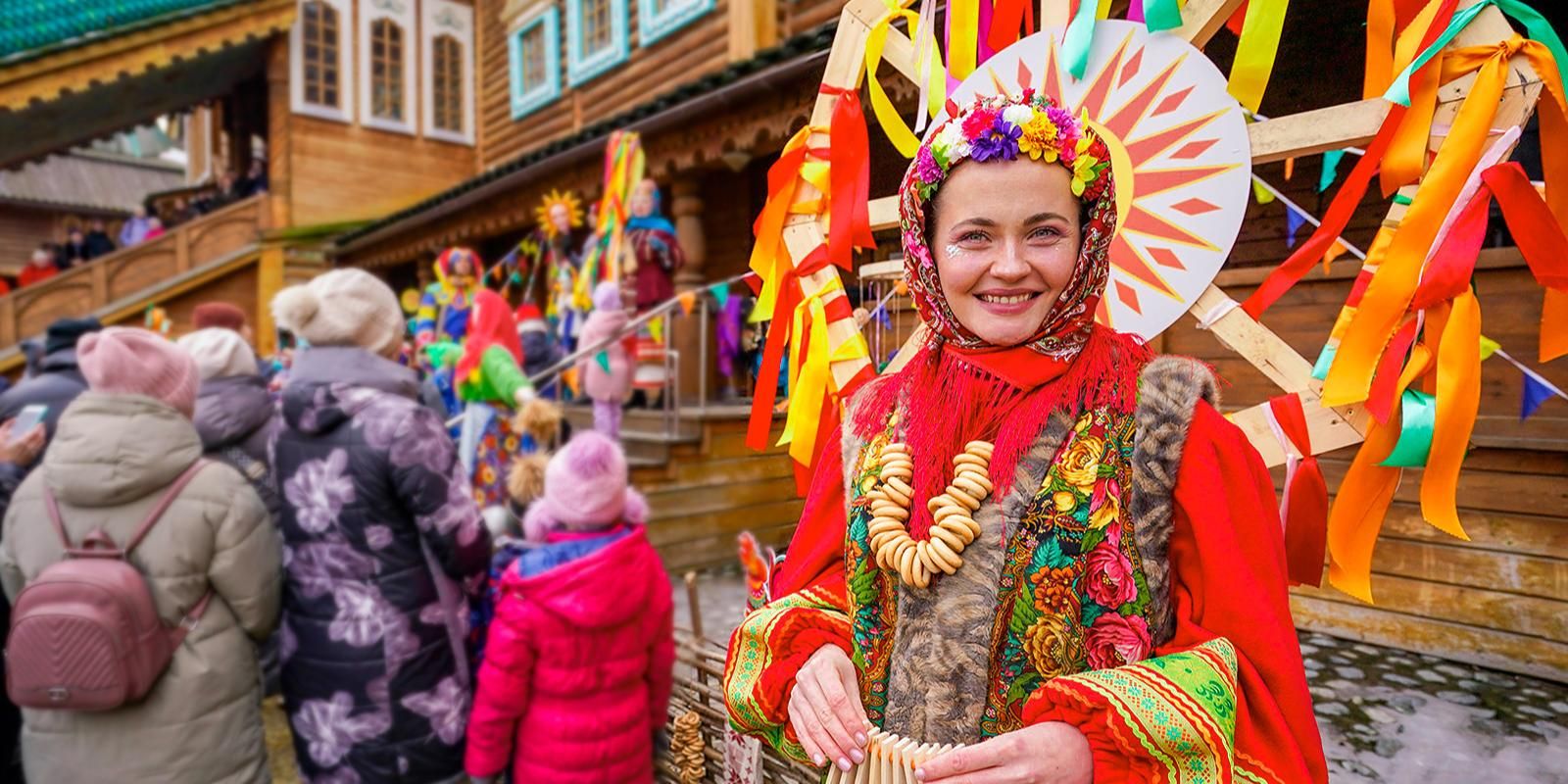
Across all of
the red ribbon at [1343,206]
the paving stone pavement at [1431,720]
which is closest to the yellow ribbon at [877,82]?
the red ribbon at [1343,206]

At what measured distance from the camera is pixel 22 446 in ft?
8.74

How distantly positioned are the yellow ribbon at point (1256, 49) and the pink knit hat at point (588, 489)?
168 centimetres

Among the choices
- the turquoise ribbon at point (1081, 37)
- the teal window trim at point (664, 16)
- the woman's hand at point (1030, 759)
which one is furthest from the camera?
the teal window trim at point (664, 16)

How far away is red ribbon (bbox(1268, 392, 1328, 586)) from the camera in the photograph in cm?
129

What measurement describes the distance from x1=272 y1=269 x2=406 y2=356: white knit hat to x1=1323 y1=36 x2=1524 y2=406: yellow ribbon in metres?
2.34

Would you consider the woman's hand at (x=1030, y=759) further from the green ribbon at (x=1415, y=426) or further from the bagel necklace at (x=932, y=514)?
the green ribbon at (x=1415, y=426)

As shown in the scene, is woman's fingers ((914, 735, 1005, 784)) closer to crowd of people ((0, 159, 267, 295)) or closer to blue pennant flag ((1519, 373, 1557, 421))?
blue pennant flag ((1519, 373, 1557, 421))

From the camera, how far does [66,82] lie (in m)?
10.7

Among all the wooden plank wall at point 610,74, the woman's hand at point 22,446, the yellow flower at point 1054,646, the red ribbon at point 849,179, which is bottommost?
the yellow flower at point 1054,646

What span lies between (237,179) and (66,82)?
402cm

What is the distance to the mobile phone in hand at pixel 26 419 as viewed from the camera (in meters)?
2.69

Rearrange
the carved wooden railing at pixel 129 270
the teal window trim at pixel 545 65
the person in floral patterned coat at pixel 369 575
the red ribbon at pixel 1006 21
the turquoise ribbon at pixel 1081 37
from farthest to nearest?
the carved wooden railing at pixel 129 270 < the teal window trim at pixel 545 65 < the person in floral patterned coat at pixel 369 575 < the red ribbon at pixel 1006 21 < the turquoise ribbon at pixel 1081 37

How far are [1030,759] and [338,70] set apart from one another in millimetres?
16726

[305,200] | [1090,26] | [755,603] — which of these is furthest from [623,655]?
[305,200]
